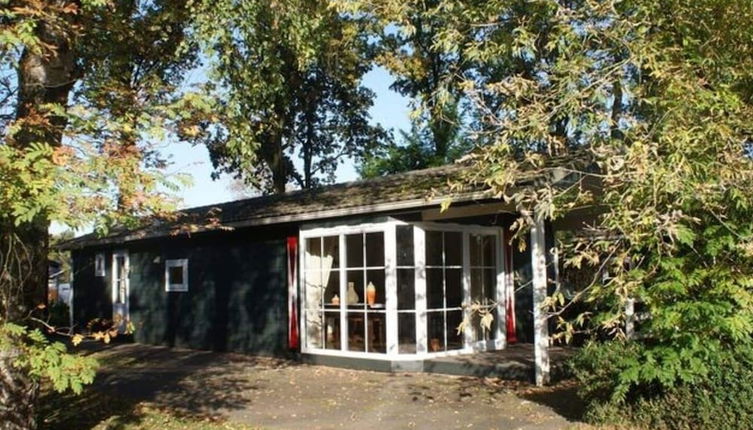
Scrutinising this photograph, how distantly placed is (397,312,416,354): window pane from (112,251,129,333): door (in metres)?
9.72

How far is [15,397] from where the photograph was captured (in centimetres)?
722

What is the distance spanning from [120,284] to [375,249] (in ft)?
32.3

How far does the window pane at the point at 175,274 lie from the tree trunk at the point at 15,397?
9609mm

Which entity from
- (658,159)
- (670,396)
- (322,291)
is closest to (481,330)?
(322,291)

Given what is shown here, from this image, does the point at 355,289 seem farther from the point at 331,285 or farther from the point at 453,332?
the point at 453,332

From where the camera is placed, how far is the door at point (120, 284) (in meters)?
18.9

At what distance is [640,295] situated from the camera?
652cm

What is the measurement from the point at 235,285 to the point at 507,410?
27.2ft

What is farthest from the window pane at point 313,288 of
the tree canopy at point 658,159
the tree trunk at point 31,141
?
the tree canopy at point 658,159

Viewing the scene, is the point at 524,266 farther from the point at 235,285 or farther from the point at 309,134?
the point at 309,134

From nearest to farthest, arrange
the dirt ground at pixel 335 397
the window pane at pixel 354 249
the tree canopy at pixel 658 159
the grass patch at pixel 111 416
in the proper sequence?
1. the tree canopy at pixel 658 159
2. the dirt ground at pixel 335 397
3. the grass patch at pixel 111 416
4. the window pane at pixel 354 249

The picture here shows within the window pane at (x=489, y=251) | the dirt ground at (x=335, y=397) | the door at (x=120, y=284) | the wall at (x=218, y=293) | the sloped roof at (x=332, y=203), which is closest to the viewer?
the dirt ground at (x=335, y=397)

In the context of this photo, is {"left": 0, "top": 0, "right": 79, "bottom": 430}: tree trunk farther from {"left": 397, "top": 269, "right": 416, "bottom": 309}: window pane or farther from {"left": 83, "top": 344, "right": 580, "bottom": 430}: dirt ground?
{"left": 397, "top": 269, "right": 416, "bottom": 309}: window pane

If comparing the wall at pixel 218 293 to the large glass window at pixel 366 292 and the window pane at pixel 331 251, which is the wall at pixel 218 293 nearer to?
the window pane at pixel 331 251
